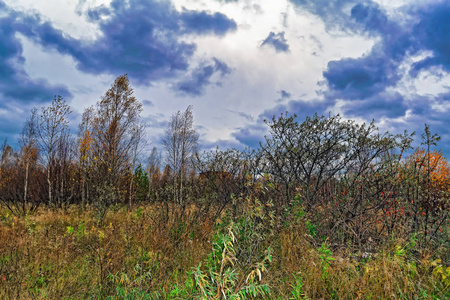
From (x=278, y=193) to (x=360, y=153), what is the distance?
1968mm

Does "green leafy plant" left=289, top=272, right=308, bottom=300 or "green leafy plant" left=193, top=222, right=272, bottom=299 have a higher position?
"green leafy plant" left=193, top=222, right=272, bottom=299

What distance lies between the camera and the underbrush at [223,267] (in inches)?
121

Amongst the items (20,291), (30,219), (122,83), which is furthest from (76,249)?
(122,83)

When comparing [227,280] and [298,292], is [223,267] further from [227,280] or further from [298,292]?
[227,280]

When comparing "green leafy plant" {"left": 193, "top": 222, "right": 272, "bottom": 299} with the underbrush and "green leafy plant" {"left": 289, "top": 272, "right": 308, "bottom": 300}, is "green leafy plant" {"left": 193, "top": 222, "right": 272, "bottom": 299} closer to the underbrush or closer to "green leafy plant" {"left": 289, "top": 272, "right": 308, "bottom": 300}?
the underbrush

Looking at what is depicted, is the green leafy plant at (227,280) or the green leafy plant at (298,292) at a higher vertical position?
the green leafy plant at (227,280)

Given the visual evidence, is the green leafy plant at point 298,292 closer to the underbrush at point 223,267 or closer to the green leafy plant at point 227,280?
the underbrush at point 223,267

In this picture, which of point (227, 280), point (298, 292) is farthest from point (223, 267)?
point (227, 280)

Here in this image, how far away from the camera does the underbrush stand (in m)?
3.08

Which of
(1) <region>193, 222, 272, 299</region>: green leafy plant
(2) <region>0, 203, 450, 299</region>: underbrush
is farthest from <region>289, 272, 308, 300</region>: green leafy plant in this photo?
(1) <region>193, 222, 272, 299</region>: green leafy plant

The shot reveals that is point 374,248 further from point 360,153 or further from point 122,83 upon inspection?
point 122,83

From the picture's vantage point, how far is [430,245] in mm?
4168

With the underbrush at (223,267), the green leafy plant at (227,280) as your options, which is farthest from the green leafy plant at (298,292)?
the green leafy plant at (227,280)

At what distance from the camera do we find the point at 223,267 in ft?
11.5
